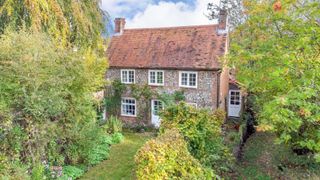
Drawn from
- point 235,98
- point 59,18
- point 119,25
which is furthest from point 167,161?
point 235,98

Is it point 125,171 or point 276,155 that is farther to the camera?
point 276,155

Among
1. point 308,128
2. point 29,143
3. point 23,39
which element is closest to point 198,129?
point 308,128

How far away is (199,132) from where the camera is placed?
10.0m

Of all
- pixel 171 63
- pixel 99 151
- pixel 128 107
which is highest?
pixel 171 63

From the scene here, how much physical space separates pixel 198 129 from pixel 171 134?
6.65ft

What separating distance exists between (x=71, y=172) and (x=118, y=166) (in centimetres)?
212

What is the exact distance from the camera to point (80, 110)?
1188 centimetres

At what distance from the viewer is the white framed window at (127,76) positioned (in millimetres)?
22109

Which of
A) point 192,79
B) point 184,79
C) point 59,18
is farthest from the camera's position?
point 184,79

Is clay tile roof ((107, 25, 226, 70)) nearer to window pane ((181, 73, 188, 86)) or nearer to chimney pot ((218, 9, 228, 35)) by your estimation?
chimney pot ((218, 9, 228, 35))

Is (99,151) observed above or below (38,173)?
below

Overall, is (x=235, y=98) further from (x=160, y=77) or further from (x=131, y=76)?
(x=131, y=76)

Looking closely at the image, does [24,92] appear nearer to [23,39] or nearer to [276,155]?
[23,39]

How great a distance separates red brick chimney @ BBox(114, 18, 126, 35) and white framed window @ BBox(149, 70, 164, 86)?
5308mm
